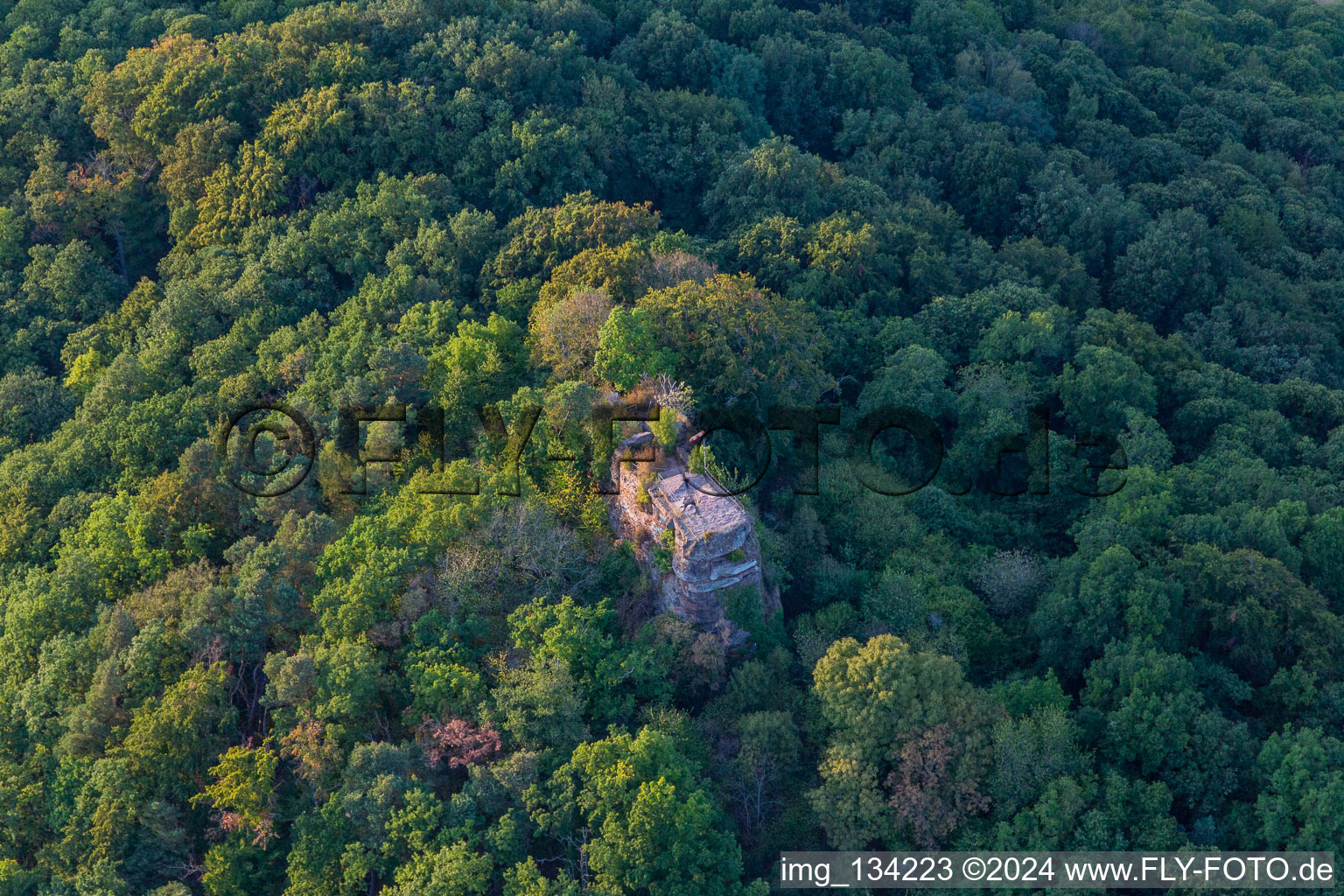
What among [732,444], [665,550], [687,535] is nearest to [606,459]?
[665,550]

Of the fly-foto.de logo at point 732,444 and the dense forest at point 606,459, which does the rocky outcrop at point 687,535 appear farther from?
the dense forest at point 606,459

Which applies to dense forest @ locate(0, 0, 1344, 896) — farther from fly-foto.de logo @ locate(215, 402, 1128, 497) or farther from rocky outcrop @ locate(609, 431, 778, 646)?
rocky outcrop @ locate(609, 431, 778, 646)

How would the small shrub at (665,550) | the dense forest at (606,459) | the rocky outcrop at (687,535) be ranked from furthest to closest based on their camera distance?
1. the small shrub at (665,550)
2. the rocky outcrop at (687,535)
3. the dense forest at (606,459)

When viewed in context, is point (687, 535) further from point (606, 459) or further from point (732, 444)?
point (732, 444)

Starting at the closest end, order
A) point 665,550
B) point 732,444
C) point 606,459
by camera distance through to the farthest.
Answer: point 665,550 < point 606,459 < point 732,444

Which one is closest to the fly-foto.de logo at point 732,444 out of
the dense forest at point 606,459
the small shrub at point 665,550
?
the dense forest at point 606,459

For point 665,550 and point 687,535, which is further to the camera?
point 665,550

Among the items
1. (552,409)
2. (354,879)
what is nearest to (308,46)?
(552,409)

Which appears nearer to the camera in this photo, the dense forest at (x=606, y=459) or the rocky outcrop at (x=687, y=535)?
the dense forest at (x=606, y=459)

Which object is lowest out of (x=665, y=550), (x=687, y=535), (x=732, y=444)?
(x=732, y=444)
